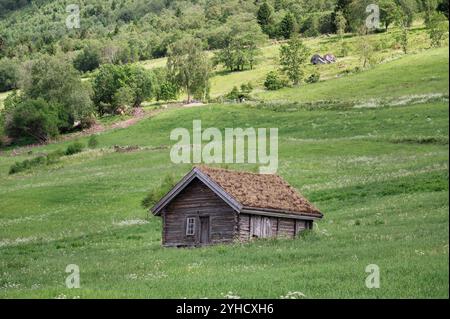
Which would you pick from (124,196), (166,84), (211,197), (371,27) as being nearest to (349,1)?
(371,27)

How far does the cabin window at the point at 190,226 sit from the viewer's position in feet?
137

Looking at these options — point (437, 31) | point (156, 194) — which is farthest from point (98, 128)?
point (437, 31)

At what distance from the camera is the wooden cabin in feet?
132

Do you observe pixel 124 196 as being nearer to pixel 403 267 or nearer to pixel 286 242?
pixel 286 242

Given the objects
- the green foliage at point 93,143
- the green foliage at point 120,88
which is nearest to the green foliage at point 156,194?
the green foliage at point 93,143

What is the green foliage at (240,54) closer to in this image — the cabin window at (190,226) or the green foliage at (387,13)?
the green foliage at (387,13)

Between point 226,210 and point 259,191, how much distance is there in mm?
2717

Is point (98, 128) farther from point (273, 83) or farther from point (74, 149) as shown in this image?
point (273, 83)

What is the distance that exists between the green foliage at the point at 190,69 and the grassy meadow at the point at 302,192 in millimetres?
21728

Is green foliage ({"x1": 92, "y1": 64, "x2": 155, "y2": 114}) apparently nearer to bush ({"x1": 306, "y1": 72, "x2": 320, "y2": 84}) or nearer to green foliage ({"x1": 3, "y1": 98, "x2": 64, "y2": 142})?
green foliage ({"x1": 3, "y1": 98, "x2": 64, "y2": 142})

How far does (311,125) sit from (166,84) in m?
59.7

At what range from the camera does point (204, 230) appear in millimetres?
41375
